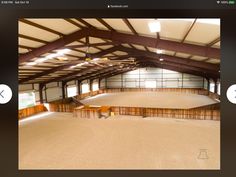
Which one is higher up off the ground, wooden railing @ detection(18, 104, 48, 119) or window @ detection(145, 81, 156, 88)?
window @ detection(145, 81, 156, 88)

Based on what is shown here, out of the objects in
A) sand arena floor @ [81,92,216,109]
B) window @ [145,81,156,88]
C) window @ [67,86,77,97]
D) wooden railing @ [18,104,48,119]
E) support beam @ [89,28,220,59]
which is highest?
support beam @ [89,28,220,59]

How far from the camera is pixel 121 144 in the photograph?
276 inches

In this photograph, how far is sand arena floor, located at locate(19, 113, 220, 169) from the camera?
208 inches

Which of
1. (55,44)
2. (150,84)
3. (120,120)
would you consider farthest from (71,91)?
(55,44)

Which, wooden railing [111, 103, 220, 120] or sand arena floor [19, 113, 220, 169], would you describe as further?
wooden railing [111, 103, 220, 120]

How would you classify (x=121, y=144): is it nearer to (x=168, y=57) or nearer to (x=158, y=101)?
(x=168, y=57)

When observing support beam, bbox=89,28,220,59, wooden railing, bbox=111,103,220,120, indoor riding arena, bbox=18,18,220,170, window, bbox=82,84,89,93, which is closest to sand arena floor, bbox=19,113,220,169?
indoor riding arena, bbox=18,18,220,170

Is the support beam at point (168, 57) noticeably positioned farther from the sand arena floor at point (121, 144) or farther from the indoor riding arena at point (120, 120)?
the sand arena floor at point (121, 144)

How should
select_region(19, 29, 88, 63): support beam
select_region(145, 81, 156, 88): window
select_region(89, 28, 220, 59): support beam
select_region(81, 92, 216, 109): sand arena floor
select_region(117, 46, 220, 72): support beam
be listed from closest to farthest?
select_region(89, 28, 220, 59): support beam
select_region(19, 29, 88, 63): support beam
select_region(117, 46, 220, 72): support beam
select_region(81, 92, 216, 109): sand arena floor
select_region(145, 81, 156, 88): window

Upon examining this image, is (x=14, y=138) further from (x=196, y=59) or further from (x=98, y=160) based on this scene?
(x=196, y=59)

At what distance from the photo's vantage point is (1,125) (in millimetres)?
1012

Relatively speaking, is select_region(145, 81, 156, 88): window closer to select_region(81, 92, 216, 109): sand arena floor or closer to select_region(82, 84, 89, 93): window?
select_region(81, 92, 216, 109): sand arena floor

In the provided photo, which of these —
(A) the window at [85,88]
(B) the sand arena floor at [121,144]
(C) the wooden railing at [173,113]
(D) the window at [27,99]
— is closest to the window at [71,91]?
(A) the window at [85,88]

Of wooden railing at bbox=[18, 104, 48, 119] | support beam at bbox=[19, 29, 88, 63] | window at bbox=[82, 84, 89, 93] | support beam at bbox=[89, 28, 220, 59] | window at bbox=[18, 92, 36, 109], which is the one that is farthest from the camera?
window at bbox=[82, 84, 89, 93]
